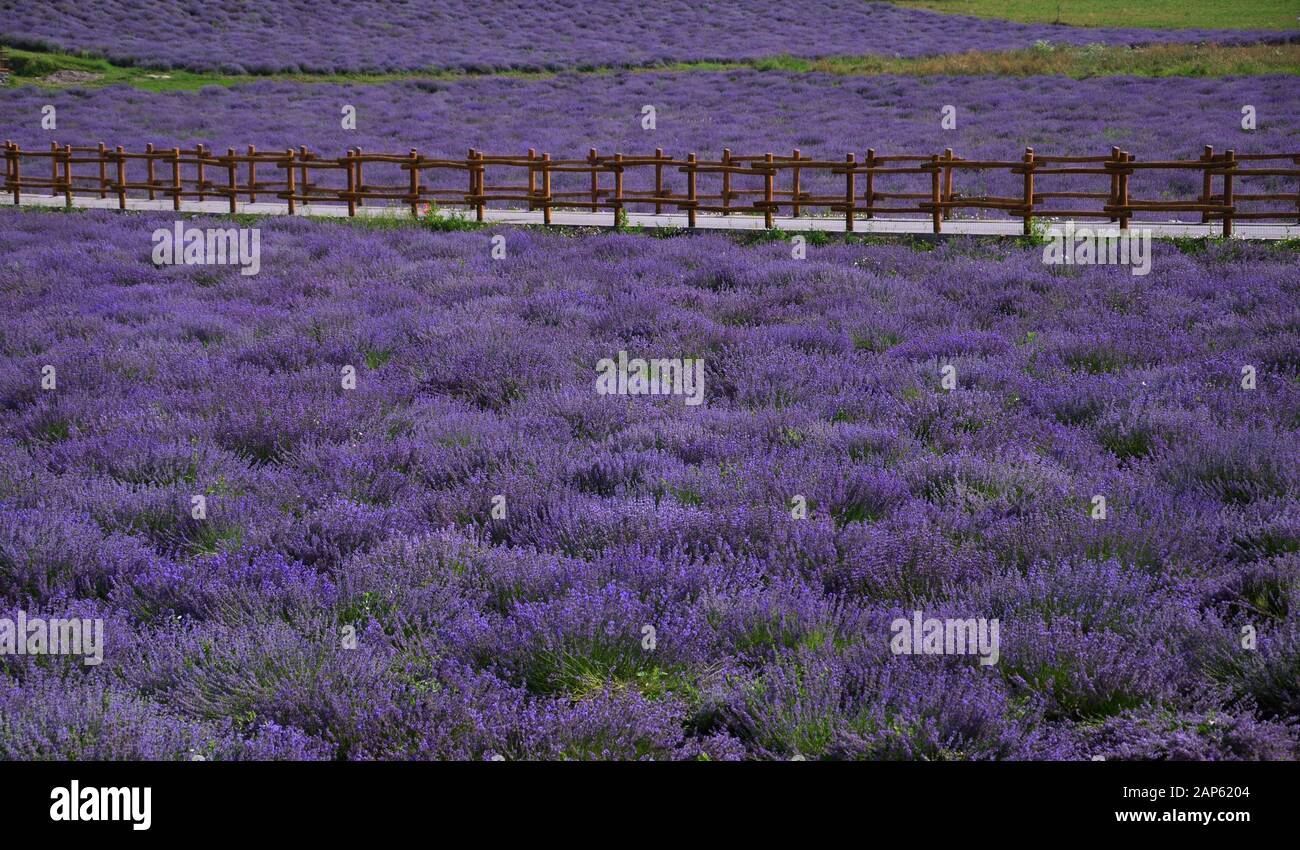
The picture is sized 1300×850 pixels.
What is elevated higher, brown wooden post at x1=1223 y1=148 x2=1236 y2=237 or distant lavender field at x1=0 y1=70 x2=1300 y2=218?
distant lavender field at x1=0 y1=70 x2=1300 y2=218

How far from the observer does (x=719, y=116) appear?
3634 cm

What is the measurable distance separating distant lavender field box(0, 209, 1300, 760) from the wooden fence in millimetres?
6029

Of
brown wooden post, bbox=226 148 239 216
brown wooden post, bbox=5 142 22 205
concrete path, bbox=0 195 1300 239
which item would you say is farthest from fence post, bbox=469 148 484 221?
brown wooden post, bbox=5 142 22 205

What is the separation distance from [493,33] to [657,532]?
182 ft

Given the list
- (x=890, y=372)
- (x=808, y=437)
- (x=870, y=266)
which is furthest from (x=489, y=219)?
(x=808, y=437)

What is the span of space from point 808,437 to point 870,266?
305 inches

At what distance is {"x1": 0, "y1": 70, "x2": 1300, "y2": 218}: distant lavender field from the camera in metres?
29.2

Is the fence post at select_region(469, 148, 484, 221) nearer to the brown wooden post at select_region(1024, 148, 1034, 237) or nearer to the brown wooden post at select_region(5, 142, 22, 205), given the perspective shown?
the brown wooden post at select_region(1024, 148, 1034, 237)

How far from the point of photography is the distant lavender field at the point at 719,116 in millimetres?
29188

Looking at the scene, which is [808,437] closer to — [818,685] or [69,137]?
[818,685]

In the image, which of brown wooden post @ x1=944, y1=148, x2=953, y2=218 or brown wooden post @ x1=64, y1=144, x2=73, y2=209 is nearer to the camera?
brown wooden post @ x1=944, y1=148, x2=953, y2=218

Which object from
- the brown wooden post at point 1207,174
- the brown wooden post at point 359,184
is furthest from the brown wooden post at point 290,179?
the brown wooden post at point 1207,174

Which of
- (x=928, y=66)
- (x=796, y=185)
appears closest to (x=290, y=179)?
(x=796, y=185)

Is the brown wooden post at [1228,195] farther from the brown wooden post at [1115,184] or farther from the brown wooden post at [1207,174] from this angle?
the brown wooden post at [1115,184]
